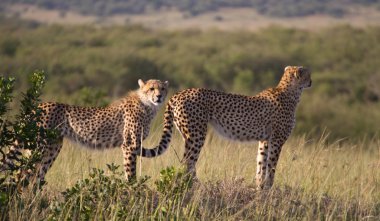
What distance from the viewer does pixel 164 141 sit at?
6.06 m

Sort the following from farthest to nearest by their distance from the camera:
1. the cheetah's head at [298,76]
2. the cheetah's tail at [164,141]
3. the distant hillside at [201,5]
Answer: the distant hillside at [201,5]
the cheetah's head at [298,76]
the cheetah's tail at [164,141]

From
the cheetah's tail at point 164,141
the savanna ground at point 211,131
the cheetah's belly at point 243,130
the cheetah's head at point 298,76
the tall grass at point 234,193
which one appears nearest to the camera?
the tall grass at point 234,193

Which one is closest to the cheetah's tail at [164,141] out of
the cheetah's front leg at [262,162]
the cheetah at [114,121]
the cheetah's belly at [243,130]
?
the cheetah at [114,121]

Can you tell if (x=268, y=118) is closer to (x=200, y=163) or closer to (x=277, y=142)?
(x=277, y=142)

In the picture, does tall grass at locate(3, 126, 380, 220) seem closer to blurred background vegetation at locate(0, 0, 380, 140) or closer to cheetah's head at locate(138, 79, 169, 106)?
cheetah's head at locate(138, 79, 169, 106)

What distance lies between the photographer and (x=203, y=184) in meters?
5.50

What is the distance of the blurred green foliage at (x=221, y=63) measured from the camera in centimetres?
1500

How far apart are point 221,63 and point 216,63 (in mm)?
268

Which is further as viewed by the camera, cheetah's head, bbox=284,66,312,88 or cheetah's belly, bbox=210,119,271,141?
cheetah's head, bbox=284,66,312,88

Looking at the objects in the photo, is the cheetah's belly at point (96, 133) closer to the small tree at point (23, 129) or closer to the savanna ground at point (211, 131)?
the savanna ground at point (211, 131)

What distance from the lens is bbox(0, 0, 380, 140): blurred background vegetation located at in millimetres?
14625

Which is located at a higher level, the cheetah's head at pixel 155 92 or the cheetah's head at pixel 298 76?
the cheetah's head at pixel 298 76

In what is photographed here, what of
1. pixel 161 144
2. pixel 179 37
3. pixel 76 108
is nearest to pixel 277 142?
→ pixel 161 144

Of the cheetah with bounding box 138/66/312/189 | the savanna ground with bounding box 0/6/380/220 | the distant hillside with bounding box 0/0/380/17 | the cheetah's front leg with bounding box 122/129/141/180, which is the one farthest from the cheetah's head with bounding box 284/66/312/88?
the distant hillside with bounding box 0/0/380/17
